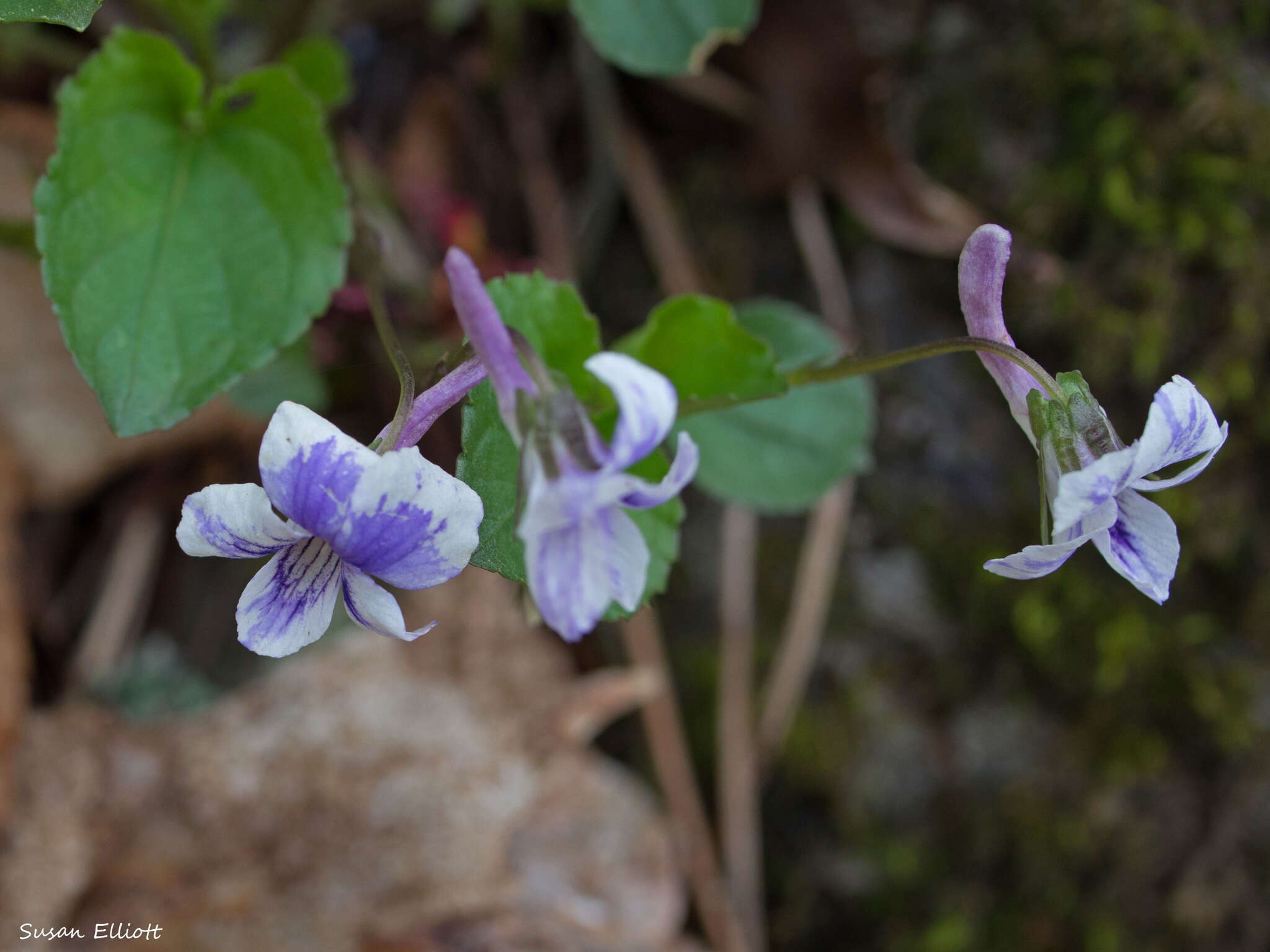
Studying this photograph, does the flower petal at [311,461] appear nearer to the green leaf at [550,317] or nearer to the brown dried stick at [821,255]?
the green leaf at [550,317]

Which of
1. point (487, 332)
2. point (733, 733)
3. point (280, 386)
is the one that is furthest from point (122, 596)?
point (487, 332)

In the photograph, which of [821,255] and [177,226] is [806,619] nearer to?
[821,255]

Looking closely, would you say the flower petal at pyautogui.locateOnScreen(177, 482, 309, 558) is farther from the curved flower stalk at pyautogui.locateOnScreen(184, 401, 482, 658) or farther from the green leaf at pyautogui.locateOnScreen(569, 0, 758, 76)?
the green leaf at pyautogui.locateOnScreen(569, 0, 758, 76)

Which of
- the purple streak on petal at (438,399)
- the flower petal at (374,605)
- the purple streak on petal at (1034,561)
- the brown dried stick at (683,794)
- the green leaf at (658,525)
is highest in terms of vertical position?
the purple streak on petal at (438,399)

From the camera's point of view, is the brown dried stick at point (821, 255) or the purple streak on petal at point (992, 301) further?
the brown dried stick at point (821, 255)

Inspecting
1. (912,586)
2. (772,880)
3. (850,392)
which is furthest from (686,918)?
(850,392)

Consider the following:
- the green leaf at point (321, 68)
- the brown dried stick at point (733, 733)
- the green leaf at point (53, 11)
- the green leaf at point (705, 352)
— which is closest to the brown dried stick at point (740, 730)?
the brown dried stick at point (733, 733)

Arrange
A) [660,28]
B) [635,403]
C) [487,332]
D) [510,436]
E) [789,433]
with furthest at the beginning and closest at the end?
1. [789,433]
2. [660,28]
3. [510,436]
4. [487,332]
5. [635,403]
